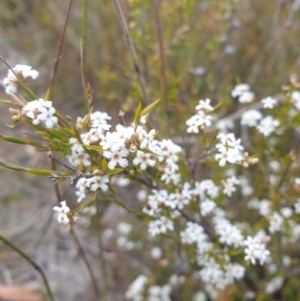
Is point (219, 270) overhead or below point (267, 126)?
below

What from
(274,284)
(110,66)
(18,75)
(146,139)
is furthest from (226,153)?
(110,66)

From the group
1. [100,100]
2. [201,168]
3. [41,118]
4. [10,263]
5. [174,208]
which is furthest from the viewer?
[100,100]

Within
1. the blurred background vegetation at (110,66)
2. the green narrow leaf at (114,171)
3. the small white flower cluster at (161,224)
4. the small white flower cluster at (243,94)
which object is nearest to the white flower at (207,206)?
the small white flower cluster at (161,224)

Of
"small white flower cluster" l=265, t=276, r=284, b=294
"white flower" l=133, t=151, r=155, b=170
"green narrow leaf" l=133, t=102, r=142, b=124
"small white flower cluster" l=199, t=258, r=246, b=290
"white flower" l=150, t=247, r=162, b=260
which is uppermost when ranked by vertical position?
"white flower" l=150, t=247, r=162, b=260

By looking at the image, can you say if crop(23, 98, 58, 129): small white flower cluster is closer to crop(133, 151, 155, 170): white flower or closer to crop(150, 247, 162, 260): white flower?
crop(133, 151, 155, 170): white flower

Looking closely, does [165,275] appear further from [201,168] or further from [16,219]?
[16,219]

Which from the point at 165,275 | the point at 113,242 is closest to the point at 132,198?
the point at 113,242

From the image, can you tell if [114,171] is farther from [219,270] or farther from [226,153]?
[219,270]

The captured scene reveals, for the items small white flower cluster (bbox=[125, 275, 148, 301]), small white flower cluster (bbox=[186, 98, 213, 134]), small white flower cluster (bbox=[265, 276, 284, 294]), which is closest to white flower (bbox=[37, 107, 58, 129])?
small white flower cluster (bbox=[186, 98, 213, 134])
